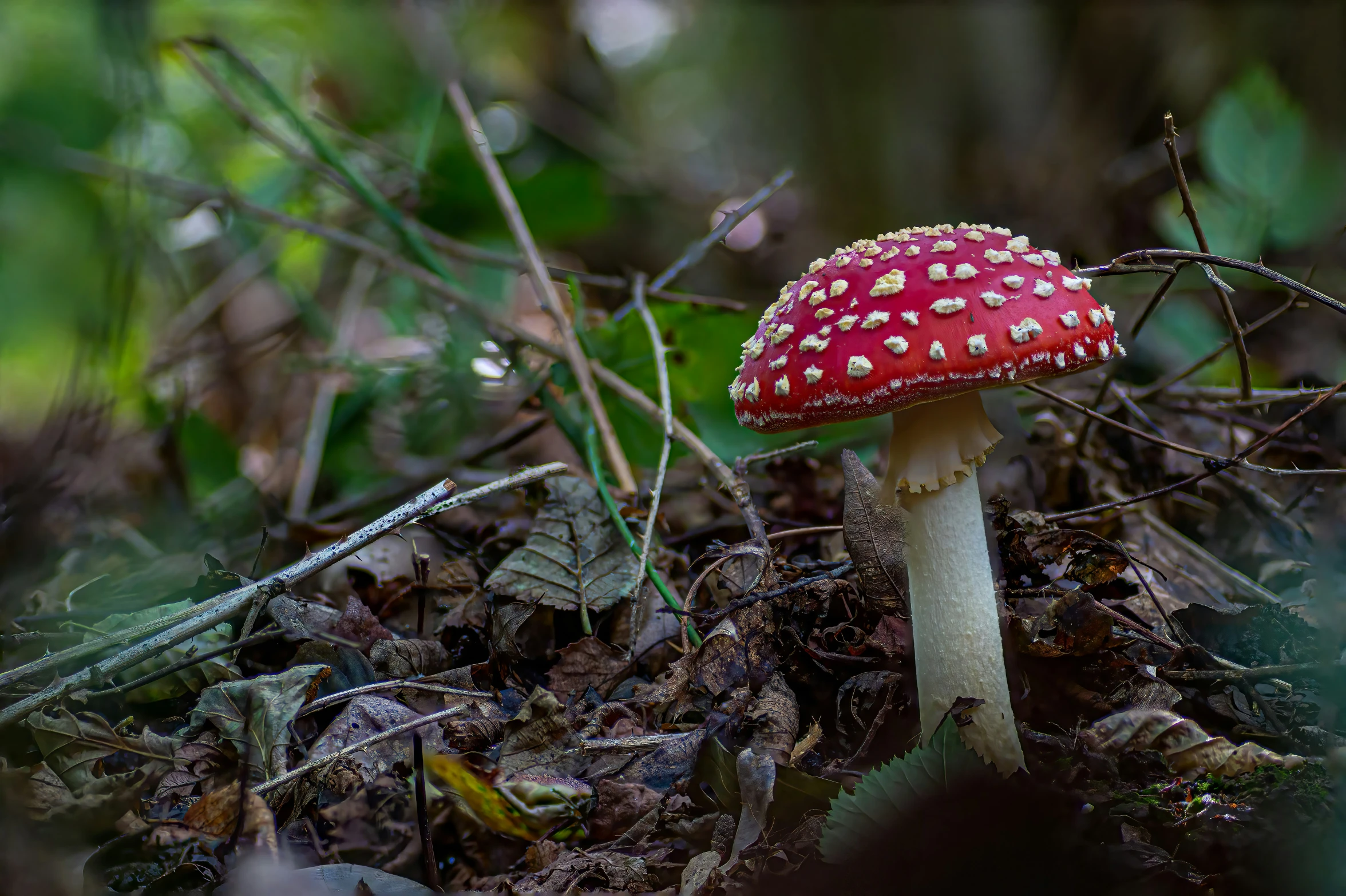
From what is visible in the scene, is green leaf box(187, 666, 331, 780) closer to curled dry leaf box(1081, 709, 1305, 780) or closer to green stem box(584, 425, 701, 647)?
green stem box(584, 425, 701, 647)

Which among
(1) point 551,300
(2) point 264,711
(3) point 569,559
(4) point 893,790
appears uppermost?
(1) point 551,300

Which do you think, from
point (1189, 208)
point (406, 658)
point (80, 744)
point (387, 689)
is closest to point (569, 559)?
point (406, 658)

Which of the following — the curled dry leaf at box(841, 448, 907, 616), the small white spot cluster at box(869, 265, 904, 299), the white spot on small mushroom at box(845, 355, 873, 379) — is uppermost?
the small white spot cluster at box(869, 265, 904, 299)

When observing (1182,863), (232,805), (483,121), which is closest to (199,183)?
(483,121)

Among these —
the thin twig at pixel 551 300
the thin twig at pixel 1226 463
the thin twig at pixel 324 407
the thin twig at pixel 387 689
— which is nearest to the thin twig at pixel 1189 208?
the thin twig at pixel 1226 463

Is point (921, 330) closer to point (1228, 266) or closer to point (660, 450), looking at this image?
point (1228, 266)

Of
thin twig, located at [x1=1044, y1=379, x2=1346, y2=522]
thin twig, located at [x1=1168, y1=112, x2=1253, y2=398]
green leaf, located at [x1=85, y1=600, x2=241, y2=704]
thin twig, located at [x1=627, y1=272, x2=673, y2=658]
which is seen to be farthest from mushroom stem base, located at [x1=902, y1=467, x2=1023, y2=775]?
green leaf, located at [x1=85, y1=600, x2=241, y2=704]
